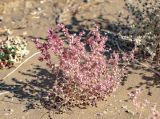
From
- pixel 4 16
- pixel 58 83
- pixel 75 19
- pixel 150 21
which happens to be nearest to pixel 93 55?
pixel 58 83

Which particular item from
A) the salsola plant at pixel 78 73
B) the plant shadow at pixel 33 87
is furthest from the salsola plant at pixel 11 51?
the salsola plant at pixel 78 73

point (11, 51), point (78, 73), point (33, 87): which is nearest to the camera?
point (78, 73)

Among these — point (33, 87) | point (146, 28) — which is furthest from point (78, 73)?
point (146, 28)

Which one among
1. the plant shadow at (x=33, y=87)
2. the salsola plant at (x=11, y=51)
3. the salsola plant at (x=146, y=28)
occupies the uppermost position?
the salsola plant at (x=146, y=28)

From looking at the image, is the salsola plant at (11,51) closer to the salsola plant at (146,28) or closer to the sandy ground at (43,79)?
the sandy ground at (43,79)

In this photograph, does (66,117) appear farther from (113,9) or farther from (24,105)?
(113,9)

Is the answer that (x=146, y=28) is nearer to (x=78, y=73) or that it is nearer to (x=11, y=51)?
(x=78, y=73)

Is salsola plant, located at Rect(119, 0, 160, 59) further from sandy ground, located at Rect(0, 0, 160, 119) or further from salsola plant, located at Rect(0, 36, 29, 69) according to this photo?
salsola plant, located at Rect(0, 36, 29, 69)
